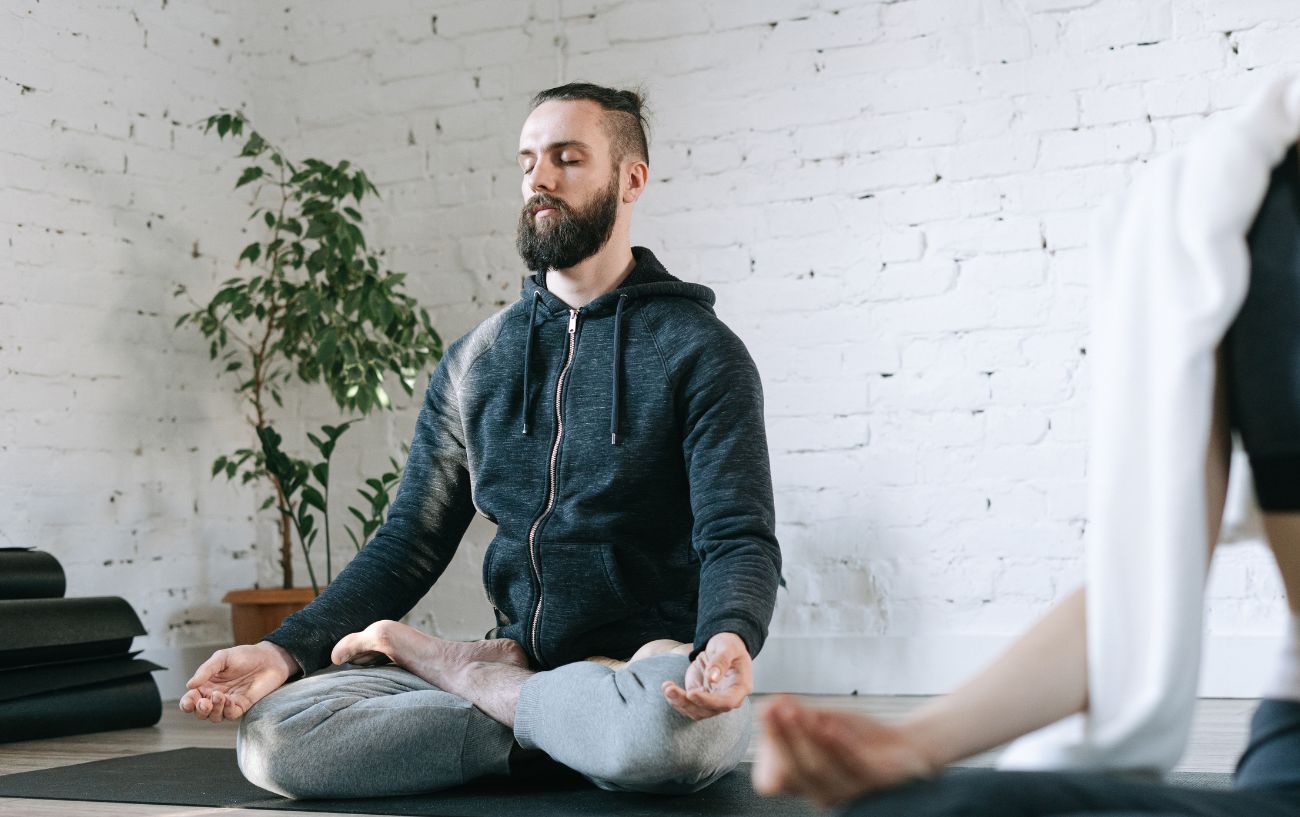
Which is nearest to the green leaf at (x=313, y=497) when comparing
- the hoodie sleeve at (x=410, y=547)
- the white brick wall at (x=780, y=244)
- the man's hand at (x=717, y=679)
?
the white brick wall at (x=780, y=244)

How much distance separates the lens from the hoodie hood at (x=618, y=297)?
7.61 feet

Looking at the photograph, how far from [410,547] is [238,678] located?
403 millimetres

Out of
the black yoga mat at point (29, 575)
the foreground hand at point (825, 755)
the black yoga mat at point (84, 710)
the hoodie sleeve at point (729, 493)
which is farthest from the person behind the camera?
the black yoga mat at point (29, 575)

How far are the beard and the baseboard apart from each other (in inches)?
65.3

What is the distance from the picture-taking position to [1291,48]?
3.33 meters

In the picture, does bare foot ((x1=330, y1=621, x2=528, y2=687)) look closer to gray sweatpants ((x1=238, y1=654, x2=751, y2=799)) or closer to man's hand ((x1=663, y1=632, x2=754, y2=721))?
gray sweatpants ((x1=238, y1=654, x2=751, y2=799))

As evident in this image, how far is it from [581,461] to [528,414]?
0.14 m

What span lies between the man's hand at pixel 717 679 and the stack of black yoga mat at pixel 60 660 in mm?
2017

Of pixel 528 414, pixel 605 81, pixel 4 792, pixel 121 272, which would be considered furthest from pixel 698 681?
pixel 121 272

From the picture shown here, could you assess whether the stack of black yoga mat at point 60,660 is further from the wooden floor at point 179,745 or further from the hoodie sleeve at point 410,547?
the hoodie sleeve at point 410,547

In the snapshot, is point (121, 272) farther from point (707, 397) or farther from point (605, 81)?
point (707, 397)

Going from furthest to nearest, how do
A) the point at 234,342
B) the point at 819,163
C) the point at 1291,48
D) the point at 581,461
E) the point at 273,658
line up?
the point at 234,342 < the point at 819,163 < the point at 1291,48 < the point at 581,461 < the point at 273,658

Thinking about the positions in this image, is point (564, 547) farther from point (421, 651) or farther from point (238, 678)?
point (238, 678)

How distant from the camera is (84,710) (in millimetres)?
3293
